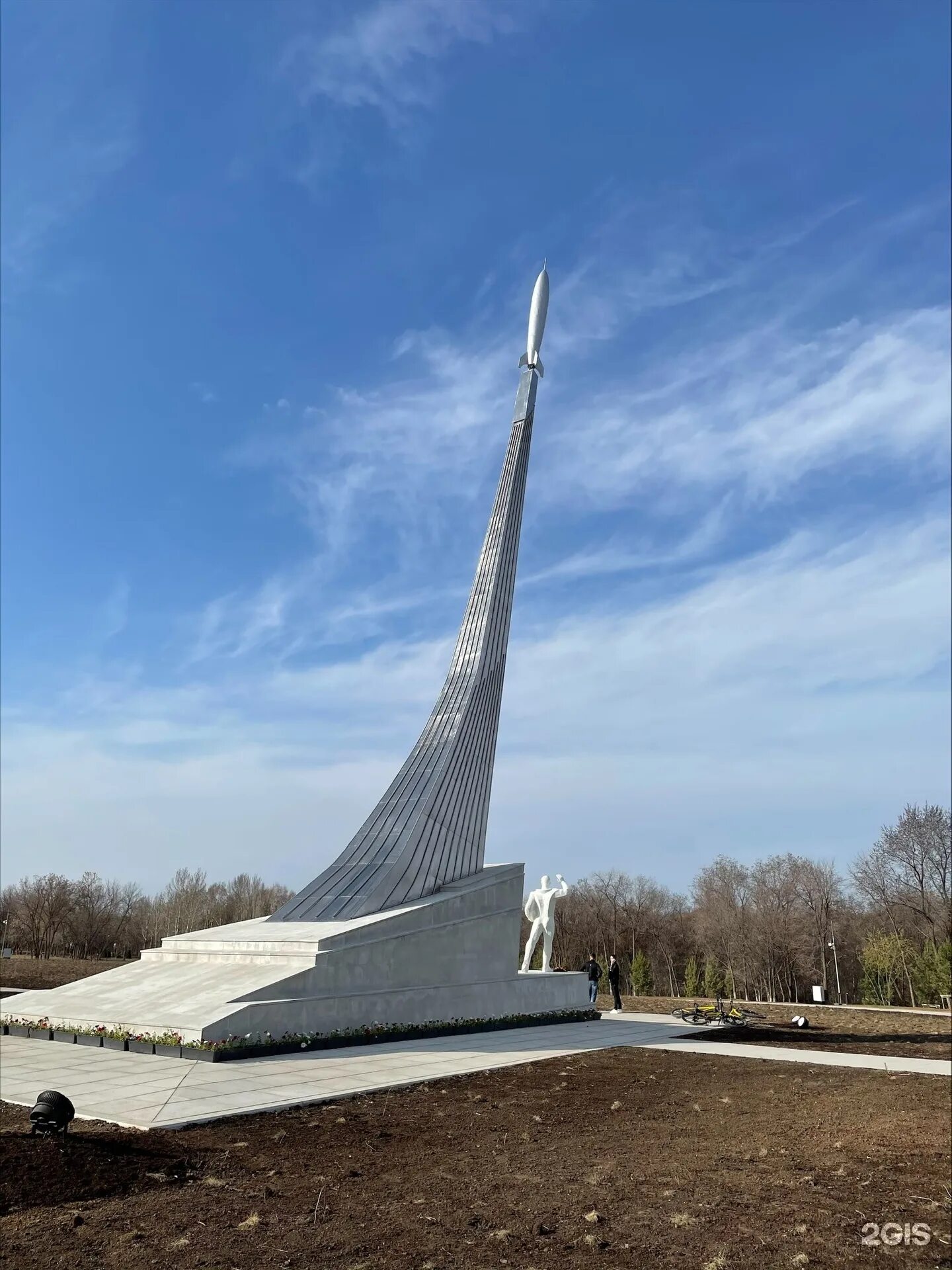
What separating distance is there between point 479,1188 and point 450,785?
11.1 metres

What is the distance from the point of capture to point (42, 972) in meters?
22.3

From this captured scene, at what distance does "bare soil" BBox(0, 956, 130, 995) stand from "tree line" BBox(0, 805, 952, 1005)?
9369mm

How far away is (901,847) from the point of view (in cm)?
3108

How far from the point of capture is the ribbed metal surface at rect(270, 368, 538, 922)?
45.3 ft

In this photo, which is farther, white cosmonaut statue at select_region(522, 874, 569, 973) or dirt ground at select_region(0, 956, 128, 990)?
dirt ground at select_region(0, 956, 128, 990)

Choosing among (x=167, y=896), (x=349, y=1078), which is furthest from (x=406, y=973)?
(x=167, y=896)

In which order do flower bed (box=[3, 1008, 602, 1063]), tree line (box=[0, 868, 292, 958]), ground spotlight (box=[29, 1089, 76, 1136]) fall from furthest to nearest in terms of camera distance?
tree line (box=[0, 868, 292, 958]) → flower bed (box=[3, 1008, 602, 1063]) → ground spotlight (box=[29, 1089, 76, 1136])

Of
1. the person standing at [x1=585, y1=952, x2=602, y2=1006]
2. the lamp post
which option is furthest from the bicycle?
the lamp post

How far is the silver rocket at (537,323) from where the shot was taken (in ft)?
73.1

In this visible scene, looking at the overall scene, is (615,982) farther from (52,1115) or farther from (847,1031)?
(52,1115)

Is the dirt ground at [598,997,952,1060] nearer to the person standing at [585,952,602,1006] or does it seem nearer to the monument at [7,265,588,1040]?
the person standing at [585,952,602,1006]

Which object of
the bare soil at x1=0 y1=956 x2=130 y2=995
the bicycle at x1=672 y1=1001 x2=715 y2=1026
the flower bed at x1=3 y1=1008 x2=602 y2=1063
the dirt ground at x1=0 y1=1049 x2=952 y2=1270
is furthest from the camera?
the bare soil at x1=0 y1=956 x2=130 y2=995

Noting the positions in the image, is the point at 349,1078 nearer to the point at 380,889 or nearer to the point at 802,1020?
the point at 380,889

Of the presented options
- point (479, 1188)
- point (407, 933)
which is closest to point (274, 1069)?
point (407, 933)
